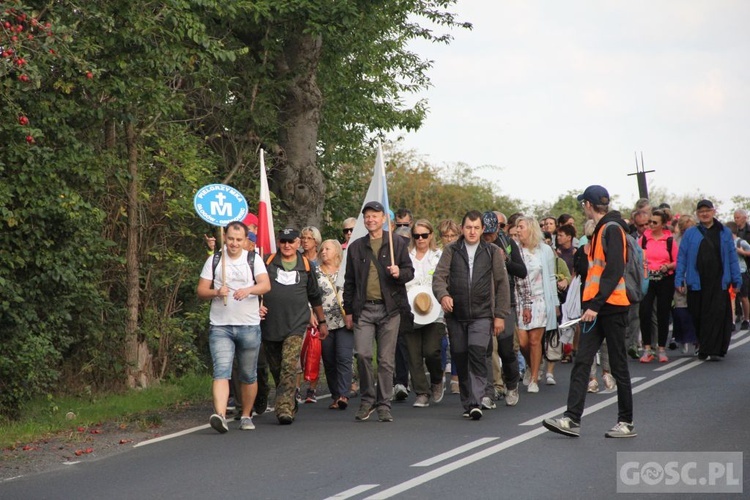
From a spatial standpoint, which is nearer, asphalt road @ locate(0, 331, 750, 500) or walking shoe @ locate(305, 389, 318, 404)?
asphalt road @ locate(0, 331, 750, 500)

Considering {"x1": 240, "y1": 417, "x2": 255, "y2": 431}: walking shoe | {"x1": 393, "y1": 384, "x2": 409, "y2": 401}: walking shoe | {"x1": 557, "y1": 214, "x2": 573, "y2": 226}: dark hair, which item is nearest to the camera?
{"x1": 240, "y1": 417, "x2": 255, "y2": 431}: walking shoe

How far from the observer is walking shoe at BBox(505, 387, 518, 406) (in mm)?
13391

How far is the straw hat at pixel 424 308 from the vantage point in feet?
45.3

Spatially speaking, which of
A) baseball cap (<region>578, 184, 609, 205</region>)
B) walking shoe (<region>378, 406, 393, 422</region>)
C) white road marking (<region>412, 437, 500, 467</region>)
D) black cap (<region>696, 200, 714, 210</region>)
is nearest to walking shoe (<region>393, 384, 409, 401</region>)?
walking shoe (<region>378, 406, 393, 422</region>)

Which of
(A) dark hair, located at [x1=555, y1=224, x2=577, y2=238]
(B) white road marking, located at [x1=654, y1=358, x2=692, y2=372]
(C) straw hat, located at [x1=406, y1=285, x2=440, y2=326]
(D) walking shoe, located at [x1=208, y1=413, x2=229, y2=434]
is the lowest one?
(B) white road marking, located at [x1=654, y1=358, x2=692, y2=372]

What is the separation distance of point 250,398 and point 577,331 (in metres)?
6.29

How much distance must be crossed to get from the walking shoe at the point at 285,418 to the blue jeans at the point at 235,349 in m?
0.44

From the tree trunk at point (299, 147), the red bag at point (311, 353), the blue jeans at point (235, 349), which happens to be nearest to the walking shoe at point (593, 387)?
the red bag at point (311, 353)

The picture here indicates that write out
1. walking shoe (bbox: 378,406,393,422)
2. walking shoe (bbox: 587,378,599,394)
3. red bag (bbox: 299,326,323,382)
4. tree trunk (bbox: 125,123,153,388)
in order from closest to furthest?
1. walking shoe (bbox: 378,406,393,422)
2. red bag (bbox: 299,326,323,382)
3. walking shoe (bbox: 587,378,599,394)
4. tree trunk (bbox: 125,123,153,388)

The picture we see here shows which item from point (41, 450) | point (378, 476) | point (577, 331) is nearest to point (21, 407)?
point (41, 450)

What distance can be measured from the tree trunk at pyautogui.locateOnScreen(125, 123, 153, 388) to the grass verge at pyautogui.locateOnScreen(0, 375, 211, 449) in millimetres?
316

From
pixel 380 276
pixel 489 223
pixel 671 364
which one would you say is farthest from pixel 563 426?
pixel 671 364

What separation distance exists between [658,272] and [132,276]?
7.29 metres

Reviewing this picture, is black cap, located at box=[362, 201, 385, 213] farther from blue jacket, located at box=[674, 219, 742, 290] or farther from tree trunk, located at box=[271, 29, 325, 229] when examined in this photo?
tree trunk, located at box=[271, 29, 325, 229]
